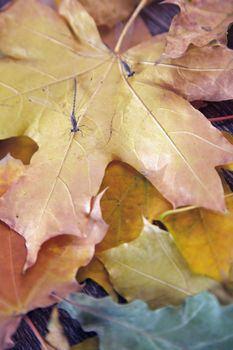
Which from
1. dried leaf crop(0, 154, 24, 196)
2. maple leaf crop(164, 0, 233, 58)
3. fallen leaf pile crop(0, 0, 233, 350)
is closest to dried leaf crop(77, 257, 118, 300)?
fallen leaf pile crop(0, 0, 233, 350)

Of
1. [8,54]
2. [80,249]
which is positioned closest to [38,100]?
[8,54]

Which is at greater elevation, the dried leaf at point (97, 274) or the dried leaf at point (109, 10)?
the dried leaf at point (109, 10)

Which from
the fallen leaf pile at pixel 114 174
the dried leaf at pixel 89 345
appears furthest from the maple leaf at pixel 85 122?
the dried leaf at pixel 89 345

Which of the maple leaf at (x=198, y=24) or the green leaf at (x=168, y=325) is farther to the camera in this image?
the maple leaf at (x=198, y=24)

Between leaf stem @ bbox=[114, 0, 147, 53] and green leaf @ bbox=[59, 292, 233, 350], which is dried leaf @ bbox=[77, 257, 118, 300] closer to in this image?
green leaf @ bbox=[59, 292, 233, 350]

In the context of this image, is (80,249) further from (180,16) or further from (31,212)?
(180,16)

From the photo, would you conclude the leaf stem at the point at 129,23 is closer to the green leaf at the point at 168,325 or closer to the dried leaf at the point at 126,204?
the dried leaf at the point at 126,204

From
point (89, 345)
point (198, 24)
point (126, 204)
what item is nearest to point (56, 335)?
point (89, 345)

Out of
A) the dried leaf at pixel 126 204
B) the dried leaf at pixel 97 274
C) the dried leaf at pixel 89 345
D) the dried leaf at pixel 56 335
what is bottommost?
the dried leaf at pixel 89 345
